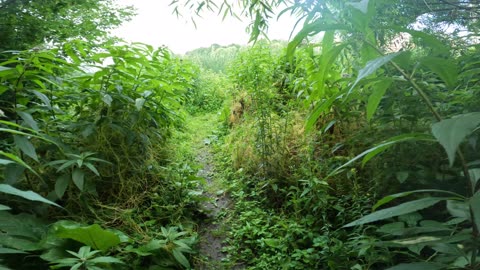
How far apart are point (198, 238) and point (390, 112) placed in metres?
1.25

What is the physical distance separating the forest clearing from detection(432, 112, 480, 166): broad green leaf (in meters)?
0.16

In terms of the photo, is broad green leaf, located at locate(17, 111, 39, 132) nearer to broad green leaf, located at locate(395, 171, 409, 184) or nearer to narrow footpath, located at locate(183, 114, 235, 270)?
narrow footpath, located at locate(183, 114, 235, 270)

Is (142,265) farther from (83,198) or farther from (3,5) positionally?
(3,5)

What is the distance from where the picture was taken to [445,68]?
0.65 metres

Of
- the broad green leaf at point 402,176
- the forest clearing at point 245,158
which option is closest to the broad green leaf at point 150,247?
the forest clearing at point 245,158

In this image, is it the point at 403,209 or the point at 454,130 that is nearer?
the point at 454,130

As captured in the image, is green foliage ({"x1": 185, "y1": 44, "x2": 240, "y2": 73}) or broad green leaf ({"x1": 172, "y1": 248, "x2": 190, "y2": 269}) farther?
green foliage ({"x1": 185, "y1": 44, "x2": 240, "y2": 73})

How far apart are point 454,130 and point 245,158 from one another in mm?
2376

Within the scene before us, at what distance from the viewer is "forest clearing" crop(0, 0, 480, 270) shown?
3.82 feet

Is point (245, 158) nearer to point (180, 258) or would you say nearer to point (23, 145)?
point (180, 258)

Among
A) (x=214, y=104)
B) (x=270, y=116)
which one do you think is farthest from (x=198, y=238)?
(x=214, y=104)

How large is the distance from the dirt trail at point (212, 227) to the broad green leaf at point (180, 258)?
0.19 metres

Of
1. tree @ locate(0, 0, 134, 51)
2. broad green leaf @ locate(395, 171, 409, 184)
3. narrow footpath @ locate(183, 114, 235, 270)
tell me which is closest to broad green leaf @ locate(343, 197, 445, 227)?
broad green leaf @ locate(395, 171, 409, 184)

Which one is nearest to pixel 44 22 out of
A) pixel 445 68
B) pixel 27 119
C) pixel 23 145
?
pixel 27 119
